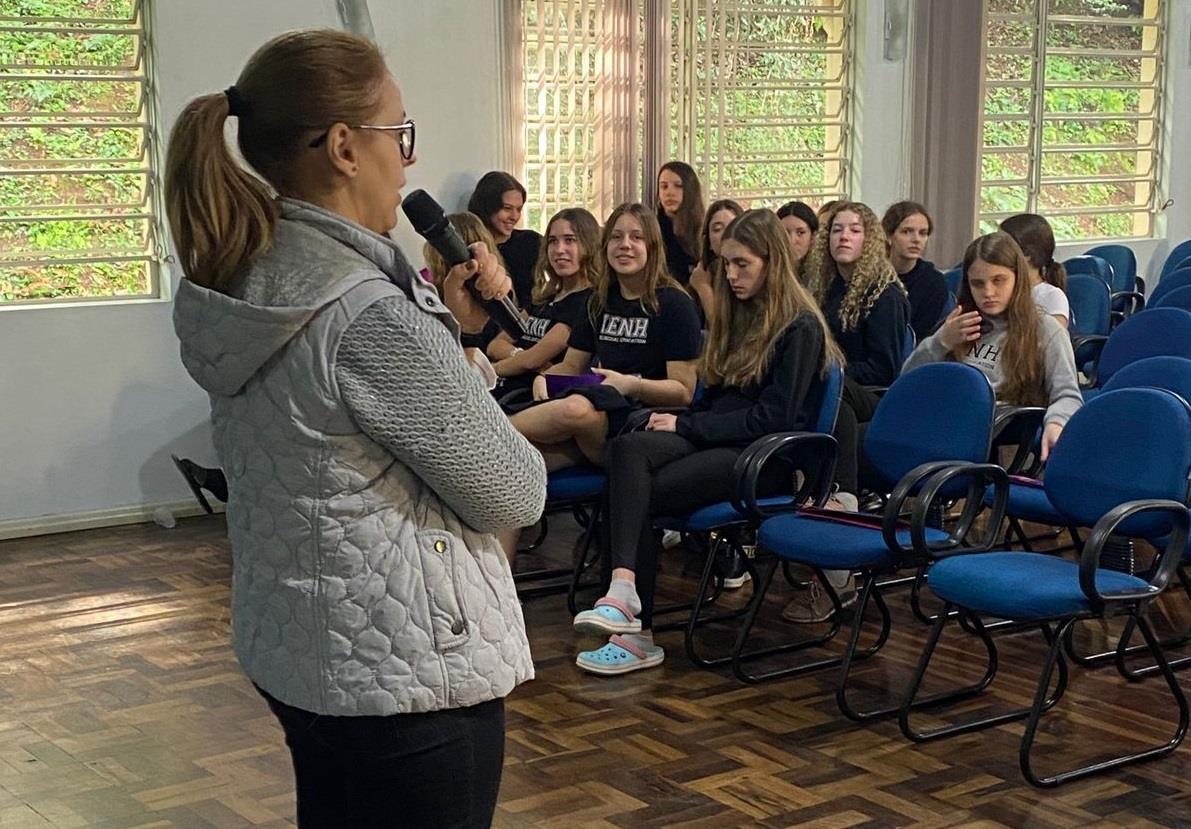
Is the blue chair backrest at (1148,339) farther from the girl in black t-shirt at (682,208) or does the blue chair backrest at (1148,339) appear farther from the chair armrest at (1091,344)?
the girl in black t-shirt at (682,208)

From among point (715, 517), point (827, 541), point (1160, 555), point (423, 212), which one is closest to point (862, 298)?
point (715, 517)

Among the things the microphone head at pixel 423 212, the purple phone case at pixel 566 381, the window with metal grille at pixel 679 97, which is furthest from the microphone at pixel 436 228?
the window with metal grille at pixel 679 97

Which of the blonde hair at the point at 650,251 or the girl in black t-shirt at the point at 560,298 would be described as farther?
the girl in black t-shirt at the point at 560,298

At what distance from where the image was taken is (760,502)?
4664 mm

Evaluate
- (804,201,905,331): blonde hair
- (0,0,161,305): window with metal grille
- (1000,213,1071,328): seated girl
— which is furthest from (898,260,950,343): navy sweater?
(0,0,161,305): window with metal grille

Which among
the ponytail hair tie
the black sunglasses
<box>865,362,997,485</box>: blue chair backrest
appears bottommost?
<box>865,362,997,485</box>: blue chair backrest

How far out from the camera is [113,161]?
677 cm

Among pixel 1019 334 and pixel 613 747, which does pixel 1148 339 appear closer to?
pixel 1019 334

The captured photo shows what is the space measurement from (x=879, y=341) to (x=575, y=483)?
1.60 m

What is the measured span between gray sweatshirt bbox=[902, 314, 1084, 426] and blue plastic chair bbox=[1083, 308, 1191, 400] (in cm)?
69

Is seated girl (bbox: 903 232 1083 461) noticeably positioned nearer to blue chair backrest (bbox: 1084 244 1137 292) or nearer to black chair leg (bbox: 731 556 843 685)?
black chair leg (bbox: 731 556 843 685)

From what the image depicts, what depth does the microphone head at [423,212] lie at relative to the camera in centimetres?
208

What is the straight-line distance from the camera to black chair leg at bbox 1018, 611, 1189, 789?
3.62m

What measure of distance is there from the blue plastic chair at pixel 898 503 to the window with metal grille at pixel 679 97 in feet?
11.4
